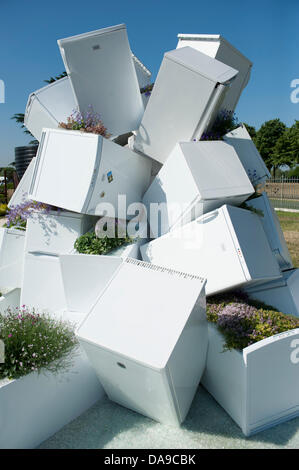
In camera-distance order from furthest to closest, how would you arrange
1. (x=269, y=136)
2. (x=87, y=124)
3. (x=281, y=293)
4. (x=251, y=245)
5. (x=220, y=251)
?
(x=269, y=136) → (x=87, y=124) → (x=281, y=293) → (x=251, y=245) → (x=220, y=251)

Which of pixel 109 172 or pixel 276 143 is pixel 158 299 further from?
pixel 276 143

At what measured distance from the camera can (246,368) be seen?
8.53 ft

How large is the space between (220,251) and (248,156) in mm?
2223

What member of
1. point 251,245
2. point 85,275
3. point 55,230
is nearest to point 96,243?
point 85,275

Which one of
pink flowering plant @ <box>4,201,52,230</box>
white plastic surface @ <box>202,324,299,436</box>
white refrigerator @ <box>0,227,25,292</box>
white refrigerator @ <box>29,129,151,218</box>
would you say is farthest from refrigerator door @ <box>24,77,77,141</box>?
white plastic surface @ <box>202,324,299,436</box>

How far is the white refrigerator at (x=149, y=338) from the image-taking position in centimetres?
239

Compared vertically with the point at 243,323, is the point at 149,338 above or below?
above

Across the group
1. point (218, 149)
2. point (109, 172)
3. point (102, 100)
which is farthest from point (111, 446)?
point (102, 100)

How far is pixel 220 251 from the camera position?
331 centimetres

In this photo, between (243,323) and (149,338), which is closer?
(149,338)

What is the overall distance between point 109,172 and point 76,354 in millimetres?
1824

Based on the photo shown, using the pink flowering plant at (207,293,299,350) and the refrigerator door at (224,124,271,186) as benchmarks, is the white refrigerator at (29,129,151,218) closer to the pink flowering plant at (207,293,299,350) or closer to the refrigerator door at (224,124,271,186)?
Result: the pink flowering plant at (207,293,299,350)

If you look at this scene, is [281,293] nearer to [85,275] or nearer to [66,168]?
[85,275]

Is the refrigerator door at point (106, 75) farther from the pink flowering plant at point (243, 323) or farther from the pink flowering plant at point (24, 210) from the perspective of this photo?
the pink flowering plant at point (243, 323)
